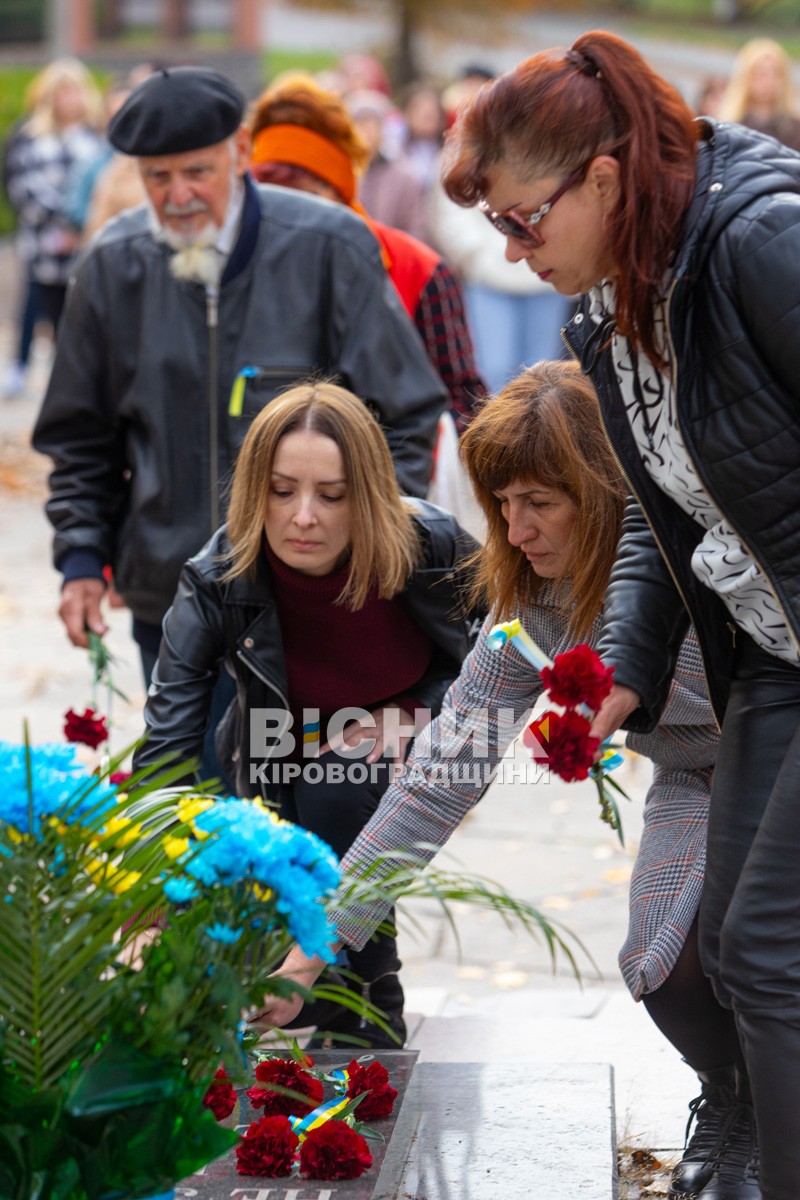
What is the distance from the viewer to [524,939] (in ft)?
15.5

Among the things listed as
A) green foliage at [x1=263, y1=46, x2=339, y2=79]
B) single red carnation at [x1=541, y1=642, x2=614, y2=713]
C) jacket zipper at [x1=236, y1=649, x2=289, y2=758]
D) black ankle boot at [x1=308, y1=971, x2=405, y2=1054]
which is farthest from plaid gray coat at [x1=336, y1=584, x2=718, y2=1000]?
green foliage at [x1=263, y1=46, x2=339, y2=79]

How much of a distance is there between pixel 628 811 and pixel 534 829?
0.30m

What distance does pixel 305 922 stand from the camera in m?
2.08

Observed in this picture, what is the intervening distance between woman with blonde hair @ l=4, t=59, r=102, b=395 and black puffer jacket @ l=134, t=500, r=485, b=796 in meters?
7.82

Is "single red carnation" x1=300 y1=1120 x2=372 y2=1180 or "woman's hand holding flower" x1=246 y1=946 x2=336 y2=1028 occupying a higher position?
"woman's hand holding flower" x1=246 y1=946 x2=336 y2=1028

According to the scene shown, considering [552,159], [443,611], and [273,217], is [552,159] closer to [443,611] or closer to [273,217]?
[443,611]

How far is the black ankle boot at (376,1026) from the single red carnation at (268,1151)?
76 cm

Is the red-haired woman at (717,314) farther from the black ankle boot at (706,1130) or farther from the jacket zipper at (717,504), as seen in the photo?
the black ankle boot at (706,1130)

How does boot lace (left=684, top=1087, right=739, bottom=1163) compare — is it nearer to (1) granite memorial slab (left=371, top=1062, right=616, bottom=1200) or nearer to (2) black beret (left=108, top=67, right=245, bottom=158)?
(1) granite memorial slab (left=371, top=1062, right=616, bottom=1200)

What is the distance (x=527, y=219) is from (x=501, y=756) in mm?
1072

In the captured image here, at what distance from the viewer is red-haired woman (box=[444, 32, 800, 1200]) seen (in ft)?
7.52

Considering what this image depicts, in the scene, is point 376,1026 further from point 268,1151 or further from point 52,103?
point 52,103

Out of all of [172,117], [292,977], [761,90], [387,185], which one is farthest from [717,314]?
[387,185]

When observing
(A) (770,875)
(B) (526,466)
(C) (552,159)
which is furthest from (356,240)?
(A) (770,875)
